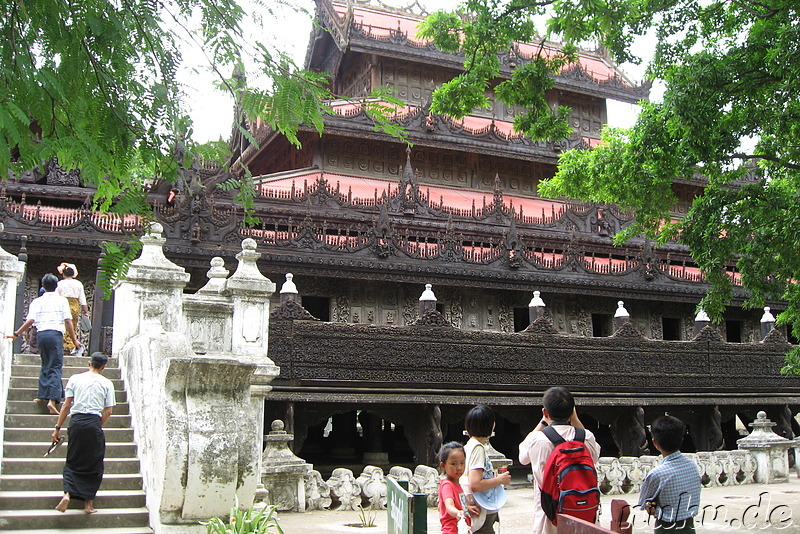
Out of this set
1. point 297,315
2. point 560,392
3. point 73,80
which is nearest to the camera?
point 73,80

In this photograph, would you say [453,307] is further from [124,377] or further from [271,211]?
[124,377]

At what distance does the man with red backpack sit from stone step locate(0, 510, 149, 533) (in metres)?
3.57

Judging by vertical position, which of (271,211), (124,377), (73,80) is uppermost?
(271,211)

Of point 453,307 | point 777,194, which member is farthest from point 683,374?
point 777,194

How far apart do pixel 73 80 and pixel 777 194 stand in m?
9.41

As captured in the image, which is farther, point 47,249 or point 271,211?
point 271,211

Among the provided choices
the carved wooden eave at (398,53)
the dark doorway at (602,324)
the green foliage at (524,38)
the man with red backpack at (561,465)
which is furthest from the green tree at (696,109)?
the carved wooden eave at (398,53)

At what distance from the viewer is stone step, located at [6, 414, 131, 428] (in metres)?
8.02

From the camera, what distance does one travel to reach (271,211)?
17.1 metres

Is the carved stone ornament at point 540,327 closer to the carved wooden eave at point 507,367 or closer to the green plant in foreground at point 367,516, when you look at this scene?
the carved wooden eave at point 507,367

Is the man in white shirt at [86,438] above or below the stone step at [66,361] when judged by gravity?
below

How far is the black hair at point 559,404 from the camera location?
480 cm

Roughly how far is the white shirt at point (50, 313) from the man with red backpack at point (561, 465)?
5.69 m

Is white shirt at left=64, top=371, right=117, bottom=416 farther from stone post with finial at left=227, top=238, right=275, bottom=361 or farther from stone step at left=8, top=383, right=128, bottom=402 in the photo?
stone post with finial at left=227, top=238, right=275, bottom=361
